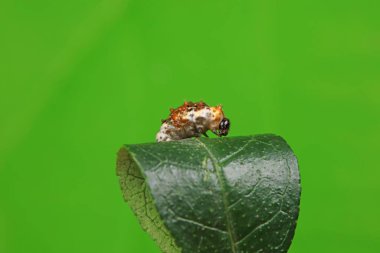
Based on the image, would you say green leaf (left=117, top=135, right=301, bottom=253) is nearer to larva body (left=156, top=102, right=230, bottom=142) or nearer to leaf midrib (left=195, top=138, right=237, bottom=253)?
leaf midrib (left=195, top=138, right=237, bottom=253)

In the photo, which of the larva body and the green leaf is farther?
the larva body

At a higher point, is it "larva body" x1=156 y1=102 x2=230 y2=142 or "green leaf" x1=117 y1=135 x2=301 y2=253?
"larva body" x1=156 y1=102 x2=230 y2=142

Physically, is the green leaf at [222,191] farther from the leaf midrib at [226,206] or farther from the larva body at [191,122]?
the larva body at [191,122]

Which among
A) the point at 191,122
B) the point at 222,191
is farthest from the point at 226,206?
the point at 191,122

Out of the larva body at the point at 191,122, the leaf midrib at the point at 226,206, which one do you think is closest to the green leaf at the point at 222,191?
the leaf midrib at the point at 226,206

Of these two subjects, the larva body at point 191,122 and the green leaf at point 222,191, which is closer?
the green leaf at point 222,191

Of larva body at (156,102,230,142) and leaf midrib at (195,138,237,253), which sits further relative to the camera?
larva body at (156,102,230,142)

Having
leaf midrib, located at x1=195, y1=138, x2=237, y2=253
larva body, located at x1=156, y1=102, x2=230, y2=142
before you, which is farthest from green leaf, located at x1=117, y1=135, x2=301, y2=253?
larva body, located at x1=156, y1=102, x2=230, y2=142

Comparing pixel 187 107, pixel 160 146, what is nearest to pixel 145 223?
pixel 160 146

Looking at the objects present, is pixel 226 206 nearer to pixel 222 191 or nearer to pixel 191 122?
pixel 222 191
